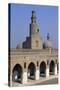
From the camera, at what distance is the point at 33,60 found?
2701mm

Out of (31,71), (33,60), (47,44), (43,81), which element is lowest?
(43,81)

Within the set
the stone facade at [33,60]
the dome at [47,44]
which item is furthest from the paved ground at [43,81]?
the dome at [47,44]

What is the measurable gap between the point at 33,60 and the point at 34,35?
0.87 feet

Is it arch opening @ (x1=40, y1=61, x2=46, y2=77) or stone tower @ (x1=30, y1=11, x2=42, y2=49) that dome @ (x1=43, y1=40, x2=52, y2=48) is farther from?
arch opening @ (x1=40, y1=61, x2=46, y2=77)

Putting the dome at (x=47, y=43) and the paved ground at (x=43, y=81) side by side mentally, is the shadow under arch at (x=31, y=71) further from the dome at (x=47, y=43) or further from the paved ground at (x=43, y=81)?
the dome at (x=47, y=43)

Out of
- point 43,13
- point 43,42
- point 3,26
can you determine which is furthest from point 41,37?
point 3,26

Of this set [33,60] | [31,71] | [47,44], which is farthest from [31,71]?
[47,44]

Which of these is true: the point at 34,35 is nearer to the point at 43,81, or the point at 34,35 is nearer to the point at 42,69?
the point at 42,69

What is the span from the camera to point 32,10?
269cm

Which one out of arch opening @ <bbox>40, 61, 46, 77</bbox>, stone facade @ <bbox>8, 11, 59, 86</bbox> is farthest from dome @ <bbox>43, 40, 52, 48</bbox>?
arch opening @ <bbox>40, 61, 46, 77</bbox>

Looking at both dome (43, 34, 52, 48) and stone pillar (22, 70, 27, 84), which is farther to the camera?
dome (43, 34, 52, 48)

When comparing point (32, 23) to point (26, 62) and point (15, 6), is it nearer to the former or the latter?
point (15, 6)

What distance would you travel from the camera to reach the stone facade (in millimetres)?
2617

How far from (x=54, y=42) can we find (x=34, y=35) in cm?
25
